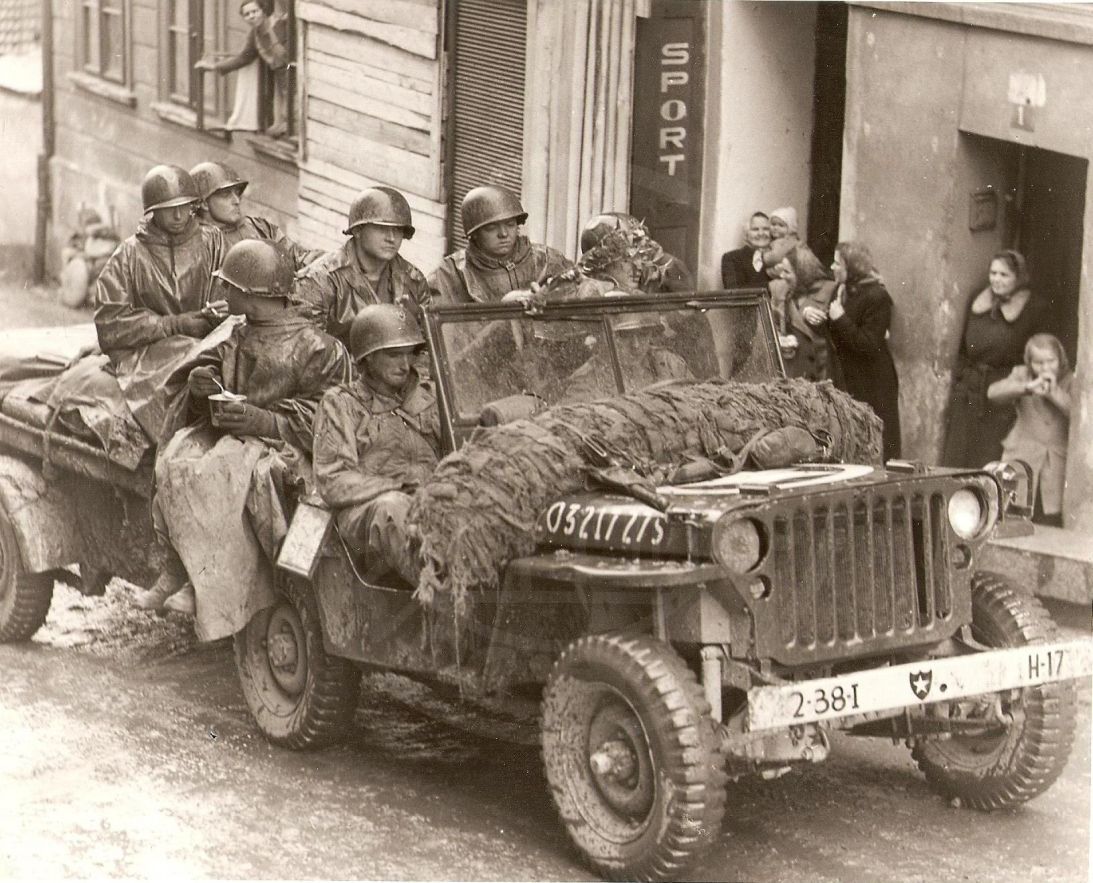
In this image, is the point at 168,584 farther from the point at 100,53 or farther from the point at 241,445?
the point at 100,53

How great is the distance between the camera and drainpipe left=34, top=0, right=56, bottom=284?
806 inches

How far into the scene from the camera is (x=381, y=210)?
9.80m

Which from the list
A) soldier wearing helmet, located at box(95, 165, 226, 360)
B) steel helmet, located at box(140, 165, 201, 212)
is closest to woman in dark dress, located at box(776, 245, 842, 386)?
soldier wearing helmet, located at box(95, 165, 226, 360)

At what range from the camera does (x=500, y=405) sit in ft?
25.2

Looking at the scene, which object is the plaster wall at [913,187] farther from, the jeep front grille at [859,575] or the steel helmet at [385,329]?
the jeep front grille at [859,575]

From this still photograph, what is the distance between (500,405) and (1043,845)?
2.51 m

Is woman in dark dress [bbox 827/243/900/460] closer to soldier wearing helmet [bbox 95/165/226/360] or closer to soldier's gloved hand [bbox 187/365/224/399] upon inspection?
soldier wearing helmet [bbox 95/165/226/360]

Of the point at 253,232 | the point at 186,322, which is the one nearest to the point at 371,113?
the point at 253,232

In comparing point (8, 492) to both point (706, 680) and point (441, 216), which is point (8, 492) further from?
point (441, 216)

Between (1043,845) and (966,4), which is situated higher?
(966,4)

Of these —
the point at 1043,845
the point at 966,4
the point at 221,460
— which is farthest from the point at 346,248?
the point at 1043,845

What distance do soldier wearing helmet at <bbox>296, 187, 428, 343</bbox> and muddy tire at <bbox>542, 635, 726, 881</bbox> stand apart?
10.7 ft

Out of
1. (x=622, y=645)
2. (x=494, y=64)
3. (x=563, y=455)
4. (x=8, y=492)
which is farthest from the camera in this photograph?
(x=494, y=64)

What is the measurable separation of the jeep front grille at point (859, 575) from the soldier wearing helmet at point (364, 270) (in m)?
3.33
